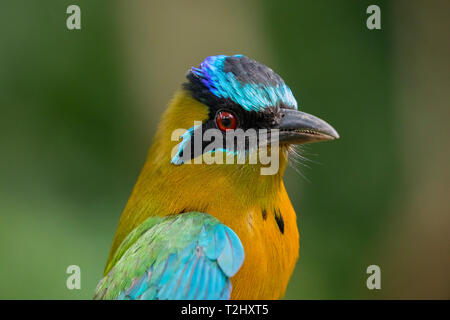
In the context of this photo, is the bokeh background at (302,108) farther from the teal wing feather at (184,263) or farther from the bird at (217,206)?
the teal wing feather at (184,263)

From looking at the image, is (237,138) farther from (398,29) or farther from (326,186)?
(398,29)

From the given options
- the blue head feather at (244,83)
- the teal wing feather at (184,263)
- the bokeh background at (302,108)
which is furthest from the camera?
the bokeh background at (302,108)


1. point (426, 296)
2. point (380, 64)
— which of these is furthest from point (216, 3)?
point (426, 296)

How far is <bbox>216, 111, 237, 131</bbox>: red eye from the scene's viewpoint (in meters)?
3.84

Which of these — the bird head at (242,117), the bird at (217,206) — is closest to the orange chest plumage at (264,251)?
the bird at (217,206)

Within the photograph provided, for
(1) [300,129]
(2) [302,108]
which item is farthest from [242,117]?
(2) [302,108]

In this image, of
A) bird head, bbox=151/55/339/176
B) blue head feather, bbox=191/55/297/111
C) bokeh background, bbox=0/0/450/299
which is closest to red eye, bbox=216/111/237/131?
bird head, bbox=151/55/339/176

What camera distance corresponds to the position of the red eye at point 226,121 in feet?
12.6

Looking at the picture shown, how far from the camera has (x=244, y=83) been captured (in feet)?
12.6

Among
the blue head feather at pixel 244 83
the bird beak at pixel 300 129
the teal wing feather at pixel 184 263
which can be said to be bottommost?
the teal wing feather at pixel 184 263

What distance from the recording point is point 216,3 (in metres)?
8.93

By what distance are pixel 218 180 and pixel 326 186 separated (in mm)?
4868

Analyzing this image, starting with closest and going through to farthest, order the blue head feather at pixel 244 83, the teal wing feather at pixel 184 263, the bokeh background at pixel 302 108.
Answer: the teal wing feather at pixel 184 263 < the blue head feather at pixel 244 83 < the bokeh background at pixel 302 108

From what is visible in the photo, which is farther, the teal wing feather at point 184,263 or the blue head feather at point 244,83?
the blue head feather at point 244,83
